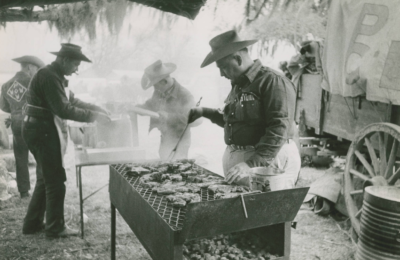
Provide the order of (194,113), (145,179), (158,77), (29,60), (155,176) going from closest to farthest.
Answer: (145,179) → (155,176) → (194,113) → (158,77) → (29,60)

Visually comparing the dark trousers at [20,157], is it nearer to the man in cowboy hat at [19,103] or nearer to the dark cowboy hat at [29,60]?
the man in cowboy hat at [19,103]

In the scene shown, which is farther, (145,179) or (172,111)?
(172,111)

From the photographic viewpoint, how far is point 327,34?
4.71 m

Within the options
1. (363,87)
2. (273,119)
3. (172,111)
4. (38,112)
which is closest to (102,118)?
(38,112)

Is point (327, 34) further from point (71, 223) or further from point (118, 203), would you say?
point (71, 223)

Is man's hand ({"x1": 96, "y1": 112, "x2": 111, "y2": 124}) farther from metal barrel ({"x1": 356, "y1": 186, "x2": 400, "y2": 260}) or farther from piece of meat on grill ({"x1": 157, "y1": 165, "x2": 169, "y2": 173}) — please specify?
metal barrel ({"x1": 356, "y1": 186, "x2": 400, "y2": 260})

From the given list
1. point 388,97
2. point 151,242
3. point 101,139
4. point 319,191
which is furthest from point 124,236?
point 388,97

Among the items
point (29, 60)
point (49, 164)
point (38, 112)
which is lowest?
point (49, 164)

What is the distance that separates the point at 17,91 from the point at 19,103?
225mm

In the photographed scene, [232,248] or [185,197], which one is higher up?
[185,197]

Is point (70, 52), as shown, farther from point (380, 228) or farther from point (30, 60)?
point (380, 228)

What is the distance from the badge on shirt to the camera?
627 cm

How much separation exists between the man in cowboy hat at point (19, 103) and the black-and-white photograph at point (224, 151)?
2cm

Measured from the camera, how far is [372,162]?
421 cm
